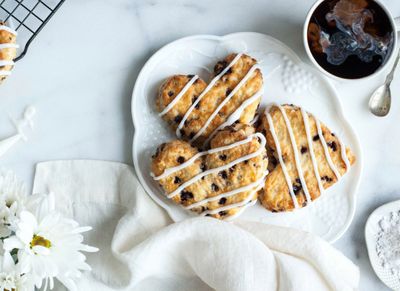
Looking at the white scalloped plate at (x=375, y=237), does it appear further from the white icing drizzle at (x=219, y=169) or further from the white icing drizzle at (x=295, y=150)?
the white icing drizzle at (x=219, y=169)

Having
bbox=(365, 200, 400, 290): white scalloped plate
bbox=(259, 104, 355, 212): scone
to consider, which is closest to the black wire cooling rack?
bbox=(259, 104, 355, 212): scone

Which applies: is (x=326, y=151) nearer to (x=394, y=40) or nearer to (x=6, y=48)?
(x=394, y=40)

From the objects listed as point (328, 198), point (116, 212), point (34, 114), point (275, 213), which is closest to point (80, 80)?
point (34, 114)

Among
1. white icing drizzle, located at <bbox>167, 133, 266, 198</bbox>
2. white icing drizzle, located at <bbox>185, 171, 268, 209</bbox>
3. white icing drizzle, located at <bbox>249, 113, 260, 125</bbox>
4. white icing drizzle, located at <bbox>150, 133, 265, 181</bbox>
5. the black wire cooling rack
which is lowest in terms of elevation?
white icing drizzle, located at <bbox>185, 171, 268, 209</bbox>

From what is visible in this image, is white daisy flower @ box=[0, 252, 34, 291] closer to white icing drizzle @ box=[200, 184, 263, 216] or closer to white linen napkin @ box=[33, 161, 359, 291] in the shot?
white linen napkin @ box=[33, 161, 359, 291]

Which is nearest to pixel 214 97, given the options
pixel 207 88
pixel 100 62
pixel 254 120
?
pixel 207 88

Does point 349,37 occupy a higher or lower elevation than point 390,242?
higher

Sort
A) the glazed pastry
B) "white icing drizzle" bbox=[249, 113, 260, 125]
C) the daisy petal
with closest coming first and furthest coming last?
the daisy petal < the glazed pastry < "white icing drizzle" bbox=[249, 113, 260, 125]

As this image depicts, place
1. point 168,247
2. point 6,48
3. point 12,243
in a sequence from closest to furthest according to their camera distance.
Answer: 1. point 12,243
2. point 6,48
3. point 168,247
